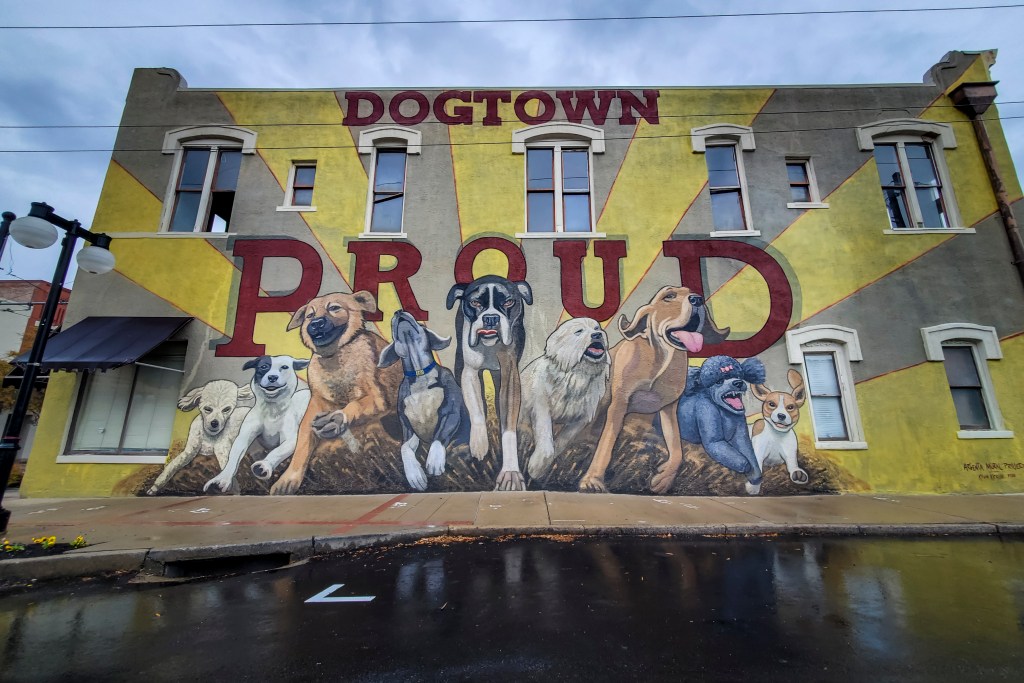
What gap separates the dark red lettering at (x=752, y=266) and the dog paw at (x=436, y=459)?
5.65m

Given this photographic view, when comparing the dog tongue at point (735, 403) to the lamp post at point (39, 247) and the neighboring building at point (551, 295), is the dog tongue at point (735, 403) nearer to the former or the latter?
the neighboring building at point (551, 295)

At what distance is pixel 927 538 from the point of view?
571 centimetres

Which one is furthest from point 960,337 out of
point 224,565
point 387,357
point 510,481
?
point 224,565

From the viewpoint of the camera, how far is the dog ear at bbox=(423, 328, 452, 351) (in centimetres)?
916

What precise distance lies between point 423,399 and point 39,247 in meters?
5.95

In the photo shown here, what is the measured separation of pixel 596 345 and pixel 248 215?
834cm

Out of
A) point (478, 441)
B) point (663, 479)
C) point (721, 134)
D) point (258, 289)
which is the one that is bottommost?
point (663, 479)

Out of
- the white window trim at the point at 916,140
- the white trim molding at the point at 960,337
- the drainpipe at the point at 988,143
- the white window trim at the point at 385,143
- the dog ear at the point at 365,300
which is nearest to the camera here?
the white trim molding at the point at 960,337

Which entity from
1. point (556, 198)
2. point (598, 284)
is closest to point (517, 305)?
point (598, 284)

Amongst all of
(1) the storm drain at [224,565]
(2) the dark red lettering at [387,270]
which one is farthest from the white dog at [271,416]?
(1) the storm drain at [224,565]

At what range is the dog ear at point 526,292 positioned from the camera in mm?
9398

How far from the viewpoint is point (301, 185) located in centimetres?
1038

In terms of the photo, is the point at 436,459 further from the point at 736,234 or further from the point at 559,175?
the point at 736,234

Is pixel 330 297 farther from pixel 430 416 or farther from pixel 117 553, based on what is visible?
pixel 117 553
